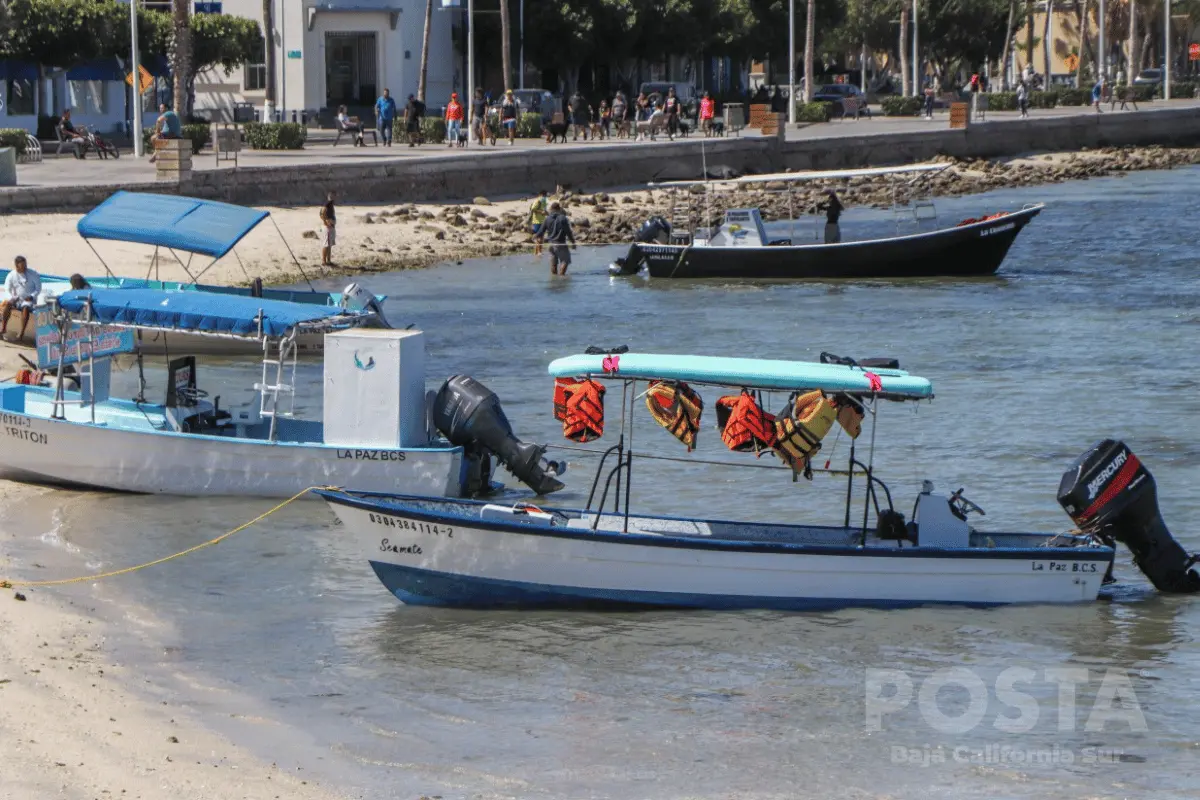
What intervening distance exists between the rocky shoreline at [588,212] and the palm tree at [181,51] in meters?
8.83

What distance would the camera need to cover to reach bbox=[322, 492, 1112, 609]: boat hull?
13.8 meters

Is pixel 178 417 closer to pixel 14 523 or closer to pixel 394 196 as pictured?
pixel 14 523

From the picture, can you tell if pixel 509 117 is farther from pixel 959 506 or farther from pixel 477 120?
pixel 959 506

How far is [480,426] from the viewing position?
17266mm

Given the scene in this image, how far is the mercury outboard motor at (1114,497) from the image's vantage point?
13734mm

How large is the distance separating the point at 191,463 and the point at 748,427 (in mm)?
6925

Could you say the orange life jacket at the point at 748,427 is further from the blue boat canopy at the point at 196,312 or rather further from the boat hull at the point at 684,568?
the blue boat canopy at the point at 196,312

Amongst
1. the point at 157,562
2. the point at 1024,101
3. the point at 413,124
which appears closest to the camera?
the point at 157,562

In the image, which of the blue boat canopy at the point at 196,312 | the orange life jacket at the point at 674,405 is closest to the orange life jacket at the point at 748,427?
the orange life jacket at the point at 674,405

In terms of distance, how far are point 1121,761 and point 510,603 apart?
17.0 feet

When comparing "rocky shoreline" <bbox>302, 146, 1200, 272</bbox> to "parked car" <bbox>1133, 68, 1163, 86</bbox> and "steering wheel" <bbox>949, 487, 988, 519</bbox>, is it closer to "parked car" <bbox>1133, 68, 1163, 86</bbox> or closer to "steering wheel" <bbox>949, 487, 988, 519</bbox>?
"steering wheel" <bbox>949, 487, 988, 519</bbox>

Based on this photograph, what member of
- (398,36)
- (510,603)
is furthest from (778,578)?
(398,36)

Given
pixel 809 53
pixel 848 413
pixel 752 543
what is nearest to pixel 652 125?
pixel 809 53

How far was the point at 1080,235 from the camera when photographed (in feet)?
155
